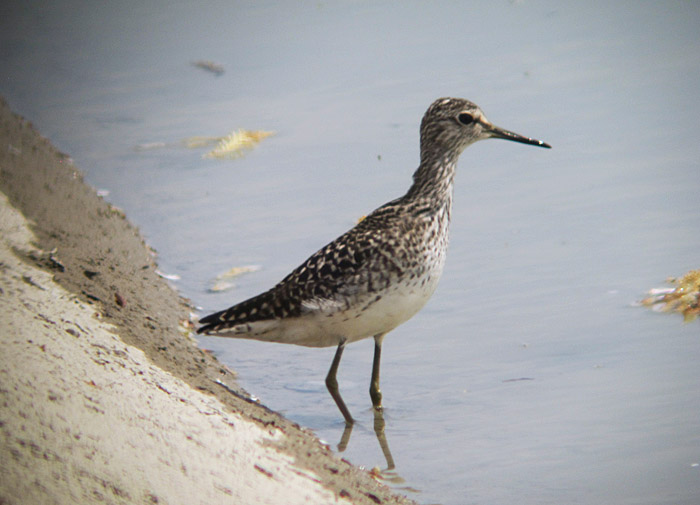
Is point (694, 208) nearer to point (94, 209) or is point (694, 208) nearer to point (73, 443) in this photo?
point (94, 209)

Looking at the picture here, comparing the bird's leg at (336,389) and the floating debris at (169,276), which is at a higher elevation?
the floating debris at (169,276)

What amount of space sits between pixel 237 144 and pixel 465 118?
541 cm

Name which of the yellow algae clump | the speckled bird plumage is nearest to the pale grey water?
the yellow algae clump

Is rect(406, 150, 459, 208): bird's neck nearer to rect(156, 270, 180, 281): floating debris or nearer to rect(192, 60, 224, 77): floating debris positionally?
rect(156, 270, 180, 281): floating debris

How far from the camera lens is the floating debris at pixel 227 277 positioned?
9008 mm

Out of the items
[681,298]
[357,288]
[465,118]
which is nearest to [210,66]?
[465,118]

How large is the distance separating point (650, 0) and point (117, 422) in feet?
40.0

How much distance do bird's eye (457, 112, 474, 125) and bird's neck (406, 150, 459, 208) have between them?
0.27 meters

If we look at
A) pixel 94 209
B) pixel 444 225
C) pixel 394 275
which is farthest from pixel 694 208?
pixel 94 209

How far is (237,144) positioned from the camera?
12.5m

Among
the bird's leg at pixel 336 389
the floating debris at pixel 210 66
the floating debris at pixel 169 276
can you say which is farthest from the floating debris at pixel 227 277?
the floating debris at pixel 210 66

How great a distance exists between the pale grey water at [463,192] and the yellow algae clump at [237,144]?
231mm

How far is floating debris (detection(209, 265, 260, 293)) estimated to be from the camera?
901 centimetres

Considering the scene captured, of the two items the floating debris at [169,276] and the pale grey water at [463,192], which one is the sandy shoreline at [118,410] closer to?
the pale grey water at [463,192]
